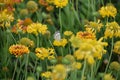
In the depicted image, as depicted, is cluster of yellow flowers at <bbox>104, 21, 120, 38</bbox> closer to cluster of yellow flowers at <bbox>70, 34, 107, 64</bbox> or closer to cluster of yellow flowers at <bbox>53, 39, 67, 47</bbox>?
cluster of yellow flowers at <bbox>53, 39, 67, 47</bbox>

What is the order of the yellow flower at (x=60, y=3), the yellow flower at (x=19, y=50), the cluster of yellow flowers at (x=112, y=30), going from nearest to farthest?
the yellow flower at (x=19, y=50) < the cluster of yellow flowers at (x=112, y=30) < the yellow flower at (x=60, y=3)

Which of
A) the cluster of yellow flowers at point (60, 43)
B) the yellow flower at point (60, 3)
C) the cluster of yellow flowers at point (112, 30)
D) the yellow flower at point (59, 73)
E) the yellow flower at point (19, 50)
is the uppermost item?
the yellow flower at point (60, 3)

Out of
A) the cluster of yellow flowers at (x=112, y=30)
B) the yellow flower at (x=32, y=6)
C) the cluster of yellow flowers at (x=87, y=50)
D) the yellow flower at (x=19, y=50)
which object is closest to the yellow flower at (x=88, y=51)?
the cluster of yellow flowers at (x=87, y=50)

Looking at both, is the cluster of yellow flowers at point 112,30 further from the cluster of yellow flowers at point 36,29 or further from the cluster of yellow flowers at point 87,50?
the cluster of yellow flowers at point 87,50

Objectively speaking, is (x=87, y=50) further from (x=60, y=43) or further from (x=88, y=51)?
(x=60, y=43)

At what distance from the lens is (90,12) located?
2.69 metres

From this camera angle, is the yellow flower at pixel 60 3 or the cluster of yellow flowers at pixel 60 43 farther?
the yellow flower at pixel 60 3

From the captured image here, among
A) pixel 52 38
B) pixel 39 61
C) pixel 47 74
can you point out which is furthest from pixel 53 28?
pixel 47 74

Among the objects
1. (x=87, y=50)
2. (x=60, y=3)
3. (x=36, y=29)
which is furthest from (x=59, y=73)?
(x=60, y=3)

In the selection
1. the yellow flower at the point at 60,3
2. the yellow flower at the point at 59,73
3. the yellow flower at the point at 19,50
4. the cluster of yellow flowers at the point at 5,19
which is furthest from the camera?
the yellow flower at the point at 60,3

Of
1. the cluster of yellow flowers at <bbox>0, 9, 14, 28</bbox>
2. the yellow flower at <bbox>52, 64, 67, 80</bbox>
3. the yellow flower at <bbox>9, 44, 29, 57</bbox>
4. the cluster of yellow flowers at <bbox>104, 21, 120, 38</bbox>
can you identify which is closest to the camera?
the yellow flower at <bbox>52, 64, 67, 80</bbox>

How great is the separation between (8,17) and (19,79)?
355 mm

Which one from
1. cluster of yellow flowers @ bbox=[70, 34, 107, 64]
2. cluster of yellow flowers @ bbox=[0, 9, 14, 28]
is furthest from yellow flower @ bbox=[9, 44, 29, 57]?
cluster of yellow flowers @ bbox=[70, 34, 107, 64]

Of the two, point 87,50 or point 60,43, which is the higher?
point 87,50
